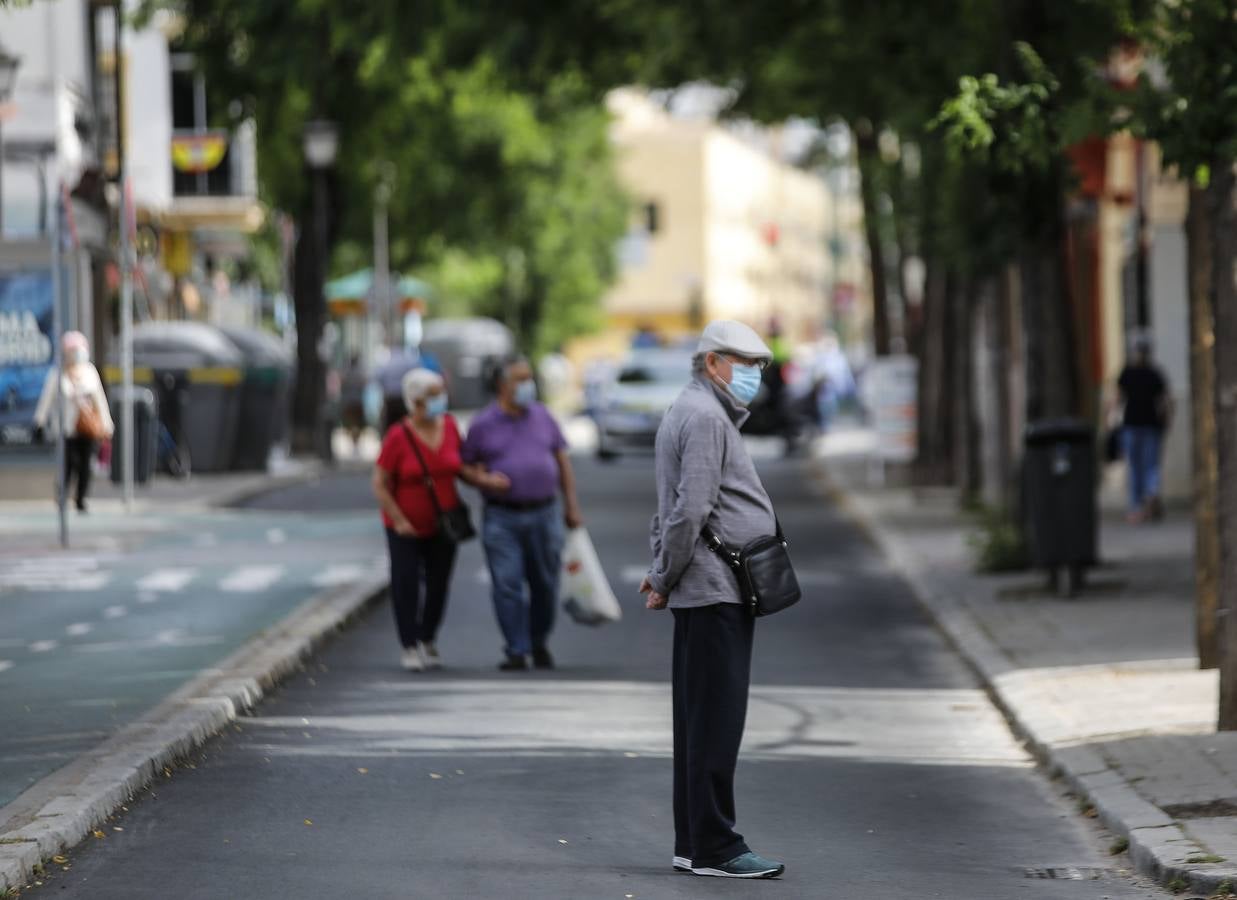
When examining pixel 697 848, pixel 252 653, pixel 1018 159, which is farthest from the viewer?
pixel 252 653

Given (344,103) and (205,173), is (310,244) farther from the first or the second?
(205,173)

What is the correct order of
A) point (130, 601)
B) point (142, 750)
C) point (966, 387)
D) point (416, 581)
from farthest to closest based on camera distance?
point (966, 387)
point (130, 601)
point (416, 581)
point (142, 750)

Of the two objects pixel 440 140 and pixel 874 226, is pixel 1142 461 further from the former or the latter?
pixel 440 140

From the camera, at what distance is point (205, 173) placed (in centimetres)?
4697

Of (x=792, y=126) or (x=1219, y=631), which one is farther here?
(x=792, y=126)

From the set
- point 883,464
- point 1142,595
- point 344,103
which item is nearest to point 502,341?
point 344,103

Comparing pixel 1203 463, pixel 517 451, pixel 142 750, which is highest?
pixel 517 451

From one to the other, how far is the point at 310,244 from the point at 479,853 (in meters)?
30.2

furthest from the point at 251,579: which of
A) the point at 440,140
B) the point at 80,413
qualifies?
the point at 440,140

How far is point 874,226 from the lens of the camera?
27.7 meters

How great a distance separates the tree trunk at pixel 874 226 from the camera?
1093 inches

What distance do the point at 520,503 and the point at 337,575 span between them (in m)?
5.88

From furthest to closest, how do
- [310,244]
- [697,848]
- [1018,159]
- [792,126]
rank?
[310,244] < [792,126] < [1018,159] < [697,848]

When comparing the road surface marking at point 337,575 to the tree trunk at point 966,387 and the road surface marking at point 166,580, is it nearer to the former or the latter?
the road surface marking at point 166,580
